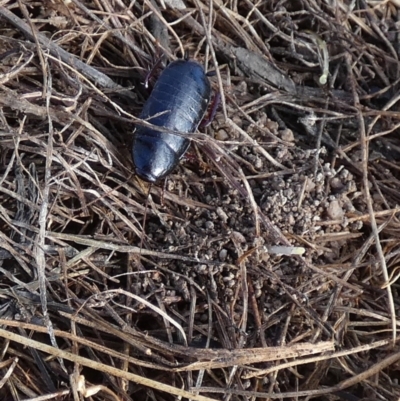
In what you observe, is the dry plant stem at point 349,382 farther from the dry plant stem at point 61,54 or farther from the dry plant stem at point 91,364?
the dry plant stem at point 61,54

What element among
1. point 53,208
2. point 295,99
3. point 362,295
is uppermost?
point 295,99

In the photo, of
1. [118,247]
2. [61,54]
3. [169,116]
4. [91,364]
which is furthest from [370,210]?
[61,54]

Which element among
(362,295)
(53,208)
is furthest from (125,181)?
(362,295)

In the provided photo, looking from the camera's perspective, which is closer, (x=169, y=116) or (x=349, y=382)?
(x=349, y=382)

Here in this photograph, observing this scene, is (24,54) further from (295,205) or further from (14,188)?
(295,205)

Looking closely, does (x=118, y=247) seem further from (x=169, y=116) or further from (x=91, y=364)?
(x=169, y=116)

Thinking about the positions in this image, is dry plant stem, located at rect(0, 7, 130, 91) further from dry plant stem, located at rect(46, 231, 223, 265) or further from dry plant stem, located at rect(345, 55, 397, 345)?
dry plant stem, located at rect(345, 55, 397, 345)
